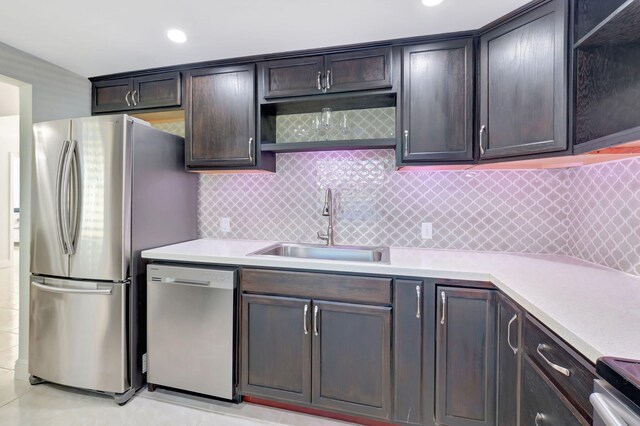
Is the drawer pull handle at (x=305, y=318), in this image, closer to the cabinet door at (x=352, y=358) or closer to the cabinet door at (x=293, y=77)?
the cabinet door at (x=352, y=358)

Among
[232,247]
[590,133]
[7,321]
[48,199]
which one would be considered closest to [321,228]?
[232,247]

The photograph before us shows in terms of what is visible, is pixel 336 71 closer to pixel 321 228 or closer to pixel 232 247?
pixel 321 228

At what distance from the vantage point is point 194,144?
7.80 ft

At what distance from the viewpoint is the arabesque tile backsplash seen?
5.82 ft

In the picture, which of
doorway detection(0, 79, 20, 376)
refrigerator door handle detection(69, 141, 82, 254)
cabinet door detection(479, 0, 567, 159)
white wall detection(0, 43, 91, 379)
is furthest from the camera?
doorway detection(0, 79, 20, 376)

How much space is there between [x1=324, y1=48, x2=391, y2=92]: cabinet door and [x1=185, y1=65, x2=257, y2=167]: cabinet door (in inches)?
23.7

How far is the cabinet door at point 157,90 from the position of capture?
2426 millimetres

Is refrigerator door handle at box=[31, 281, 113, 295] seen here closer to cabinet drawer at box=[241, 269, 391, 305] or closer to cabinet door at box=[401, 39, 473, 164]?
cabinet drawer at box=[241, 269, 391, 305]

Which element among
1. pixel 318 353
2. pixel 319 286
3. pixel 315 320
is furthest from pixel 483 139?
pixel 318 353

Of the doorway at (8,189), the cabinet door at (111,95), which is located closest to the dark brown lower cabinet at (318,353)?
the cabinet door at (111,95)

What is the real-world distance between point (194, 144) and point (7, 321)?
9.97 feet

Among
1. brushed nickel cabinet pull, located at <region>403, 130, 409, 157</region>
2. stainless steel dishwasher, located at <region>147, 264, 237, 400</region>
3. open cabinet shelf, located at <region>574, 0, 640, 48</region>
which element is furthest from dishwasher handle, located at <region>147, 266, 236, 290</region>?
open cabinet shelf, located at <region>574, 0, 640, 48</region>

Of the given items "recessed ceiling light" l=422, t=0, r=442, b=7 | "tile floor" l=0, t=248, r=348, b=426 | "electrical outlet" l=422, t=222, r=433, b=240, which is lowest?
"tile floor" l=0, t=248, r=348, b=426

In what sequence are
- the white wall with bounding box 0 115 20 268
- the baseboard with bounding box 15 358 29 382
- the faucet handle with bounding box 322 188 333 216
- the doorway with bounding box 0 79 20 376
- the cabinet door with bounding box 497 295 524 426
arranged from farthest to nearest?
the white wall with bounding box 0 115 20 268
the doorway with bounding box 0 79 20 376
the faucet handle with bounding box 322 188 333 216
the baseboard with bounding box 15 358 29 382
the cabinet door with bounding box 497 295 524 426
